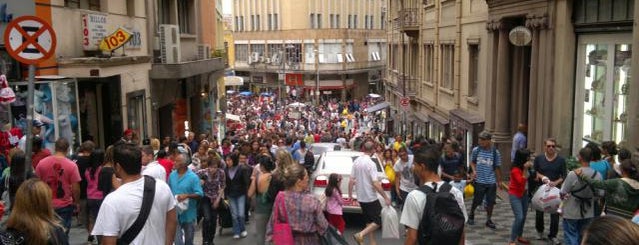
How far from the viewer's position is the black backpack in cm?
500

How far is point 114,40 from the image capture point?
569 inches

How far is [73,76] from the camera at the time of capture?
42.7ft

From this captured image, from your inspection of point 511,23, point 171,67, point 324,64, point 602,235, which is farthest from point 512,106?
point 324,64

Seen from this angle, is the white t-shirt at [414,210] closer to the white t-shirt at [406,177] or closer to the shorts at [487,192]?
the white t-shirt at [406,177]

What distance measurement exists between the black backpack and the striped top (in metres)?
5.75

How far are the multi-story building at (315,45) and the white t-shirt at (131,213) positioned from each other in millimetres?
60987

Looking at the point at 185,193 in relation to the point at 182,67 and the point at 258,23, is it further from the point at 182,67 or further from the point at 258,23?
the point at 258,23

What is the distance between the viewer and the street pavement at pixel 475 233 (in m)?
9.73

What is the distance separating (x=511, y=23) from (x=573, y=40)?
11.5 feet

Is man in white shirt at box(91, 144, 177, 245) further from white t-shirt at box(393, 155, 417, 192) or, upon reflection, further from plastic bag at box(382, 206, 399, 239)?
white t-shirt at box(393, 155, 417, 192)

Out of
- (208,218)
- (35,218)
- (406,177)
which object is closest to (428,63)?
(406,177)

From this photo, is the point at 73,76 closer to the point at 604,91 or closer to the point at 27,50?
the point at 27,50

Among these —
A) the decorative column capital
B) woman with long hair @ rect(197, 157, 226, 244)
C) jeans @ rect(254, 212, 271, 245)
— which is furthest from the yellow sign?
the decorative column capital

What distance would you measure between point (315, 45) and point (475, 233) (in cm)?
5835
